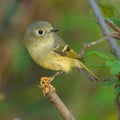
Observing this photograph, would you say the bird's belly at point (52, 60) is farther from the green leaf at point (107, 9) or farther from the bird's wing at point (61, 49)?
the green leaf at point (107, 9)

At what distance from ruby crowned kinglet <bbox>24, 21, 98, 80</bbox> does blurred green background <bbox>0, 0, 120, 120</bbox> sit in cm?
95

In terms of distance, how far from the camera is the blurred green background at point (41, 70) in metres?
4.48

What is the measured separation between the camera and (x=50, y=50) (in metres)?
3.20

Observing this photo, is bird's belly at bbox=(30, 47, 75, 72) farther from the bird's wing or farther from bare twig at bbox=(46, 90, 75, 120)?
bare twig at bbox=(46, 90, 75, 120)

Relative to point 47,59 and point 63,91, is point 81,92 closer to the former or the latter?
point 63,91

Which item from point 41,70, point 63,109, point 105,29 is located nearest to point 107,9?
point 105,29

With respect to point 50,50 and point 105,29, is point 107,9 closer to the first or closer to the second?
point 105,29

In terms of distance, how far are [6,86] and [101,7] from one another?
2.83 m

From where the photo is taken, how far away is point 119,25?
221cm

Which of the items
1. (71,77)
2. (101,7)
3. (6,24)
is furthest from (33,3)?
(101,7)

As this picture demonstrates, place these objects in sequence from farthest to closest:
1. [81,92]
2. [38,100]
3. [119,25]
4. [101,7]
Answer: [38,100] → [81,92] → [101,7] → [119,25]

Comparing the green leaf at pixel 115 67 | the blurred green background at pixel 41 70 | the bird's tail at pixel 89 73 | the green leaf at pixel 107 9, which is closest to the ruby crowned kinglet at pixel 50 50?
the bird's tail at pixel 89 73

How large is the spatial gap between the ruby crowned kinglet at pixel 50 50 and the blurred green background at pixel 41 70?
95 cm

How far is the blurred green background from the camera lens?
176 inches
